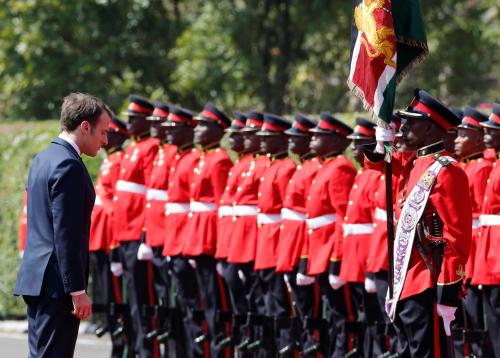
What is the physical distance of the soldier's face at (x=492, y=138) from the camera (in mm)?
9938

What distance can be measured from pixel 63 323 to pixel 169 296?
4786mm

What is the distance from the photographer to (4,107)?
23531mm

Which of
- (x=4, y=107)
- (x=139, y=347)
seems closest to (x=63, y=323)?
(x=139, y=347)

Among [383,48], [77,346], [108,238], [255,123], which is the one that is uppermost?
[383,48]

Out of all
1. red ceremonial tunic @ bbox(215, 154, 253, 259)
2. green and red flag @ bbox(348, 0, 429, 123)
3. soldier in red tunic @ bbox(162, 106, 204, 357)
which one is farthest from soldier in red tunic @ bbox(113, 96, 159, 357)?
green and red flag @ bbox(348, 0, 429, 123)

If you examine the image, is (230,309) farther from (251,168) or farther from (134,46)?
(134,46)

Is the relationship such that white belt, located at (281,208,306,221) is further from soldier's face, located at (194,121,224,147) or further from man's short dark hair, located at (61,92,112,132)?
man's short dark hair, located at (61,92,112,132)

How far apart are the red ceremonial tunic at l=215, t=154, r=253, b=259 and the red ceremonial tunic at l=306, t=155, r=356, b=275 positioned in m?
0.88

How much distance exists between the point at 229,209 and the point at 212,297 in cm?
75

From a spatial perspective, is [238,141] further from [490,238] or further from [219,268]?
[490,238]

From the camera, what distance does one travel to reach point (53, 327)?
7.36m

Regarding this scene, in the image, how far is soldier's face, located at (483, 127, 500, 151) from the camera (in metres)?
9.94

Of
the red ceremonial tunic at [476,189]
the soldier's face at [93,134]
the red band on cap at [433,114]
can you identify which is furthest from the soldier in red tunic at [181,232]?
the soldier's face at [93,134]

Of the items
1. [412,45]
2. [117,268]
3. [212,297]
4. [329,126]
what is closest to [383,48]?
[412,45]
